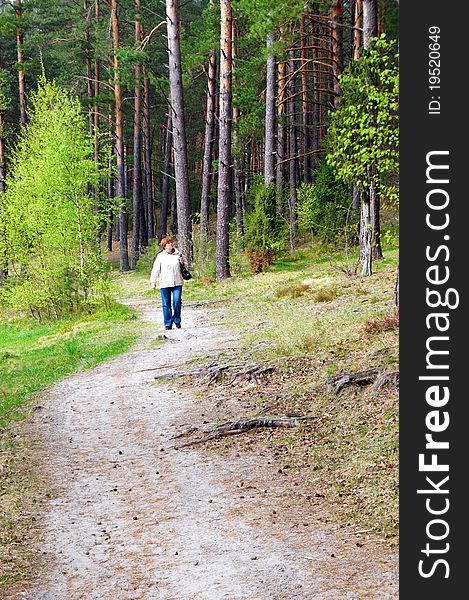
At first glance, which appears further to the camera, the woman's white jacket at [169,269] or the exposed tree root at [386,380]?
the woman's white jacket at [169,269]

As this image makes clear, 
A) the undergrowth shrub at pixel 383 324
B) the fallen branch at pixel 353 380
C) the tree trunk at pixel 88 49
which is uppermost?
the tree trunk at pixel 88 49

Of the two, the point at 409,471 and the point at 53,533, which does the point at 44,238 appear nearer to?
the point at 53,533

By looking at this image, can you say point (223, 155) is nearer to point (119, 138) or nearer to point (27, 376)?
point (27, 376)

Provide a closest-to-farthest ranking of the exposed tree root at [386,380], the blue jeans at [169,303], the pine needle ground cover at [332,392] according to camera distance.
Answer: the pine needle ground cover at [332,392], the exposed tree root at [386,380], the blue jeans at [169,303]

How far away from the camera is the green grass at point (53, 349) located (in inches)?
460

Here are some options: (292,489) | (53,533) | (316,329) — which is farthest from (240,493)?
(316,329)

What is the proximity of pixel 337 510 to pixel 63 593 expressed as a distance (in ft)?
7.47

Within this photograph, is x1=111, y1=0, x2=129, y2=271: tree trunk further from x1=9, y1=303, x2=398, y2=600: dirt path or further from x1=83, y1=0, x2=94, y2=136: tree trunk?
x1=9, y1=303, x2=398, y2=600: dirt path

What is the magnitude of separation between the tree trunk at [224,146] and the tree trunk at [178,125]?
145 cm

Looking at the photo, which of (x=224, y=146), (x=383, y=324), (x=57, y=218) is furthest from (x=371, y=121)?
(x=224, y=146)

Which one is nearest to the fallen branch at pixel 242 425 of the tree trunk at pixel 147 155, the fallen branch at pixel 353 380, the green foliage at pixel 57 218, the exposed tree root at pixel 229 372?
the fallen branch at pixel 353 380

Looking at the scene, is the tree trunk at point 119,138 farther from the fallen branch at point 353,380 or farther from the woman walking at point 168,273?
the fallen branch at point 353,380

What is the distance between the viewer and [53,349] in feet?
51.5

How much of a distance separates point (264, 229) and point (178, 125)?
17.1ft
